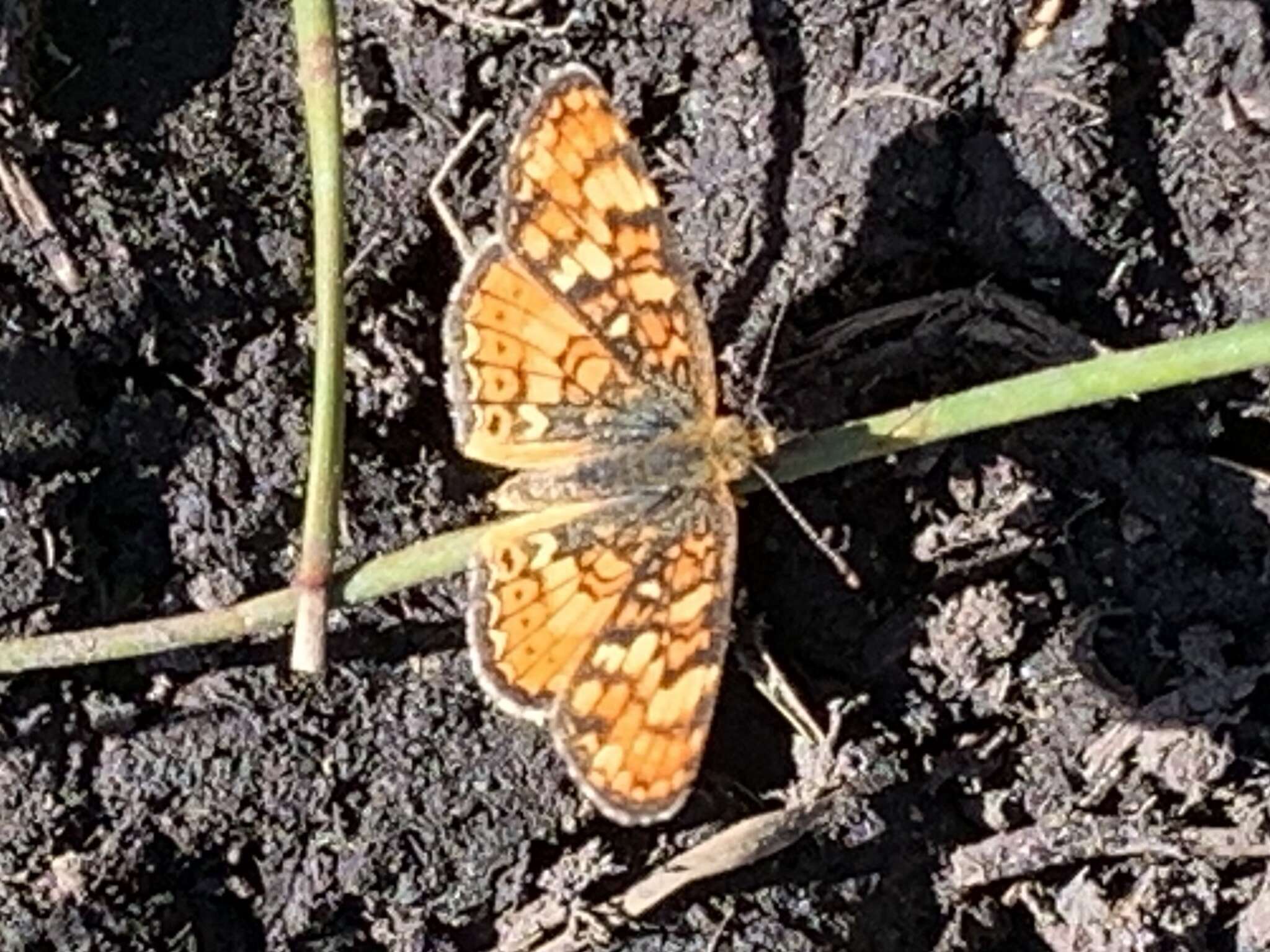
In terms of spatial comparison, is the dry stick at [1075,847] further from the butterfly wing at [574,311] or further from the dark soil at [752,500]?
the butterfly wing at [574,311]

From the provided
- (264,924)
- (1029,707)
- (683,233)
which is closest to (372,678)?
(264,924)

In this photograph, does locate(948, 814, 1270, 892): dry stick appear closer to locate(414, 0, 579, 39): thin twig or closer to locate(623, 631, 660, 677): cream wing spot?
locate(623, 631, 660, 677): cream wing spot

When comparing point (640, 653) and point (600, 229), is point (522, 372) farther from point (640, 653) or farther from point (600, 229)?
point (640, 653)

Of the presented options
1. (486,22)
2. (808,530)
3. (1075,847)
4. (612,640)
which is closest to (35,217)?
(486,22)

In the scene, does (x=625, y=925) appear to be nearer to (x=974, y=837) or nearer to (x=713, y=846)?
(x=713, y=846)

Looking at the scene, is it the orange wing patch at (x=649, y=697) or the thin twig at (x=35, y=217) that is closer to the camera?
the orange wing patch at (x=649, y=697)

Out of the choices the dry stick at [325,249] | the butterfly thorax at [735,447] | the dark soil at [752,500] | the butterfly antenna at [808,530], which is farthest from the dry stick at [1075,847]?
the dry stick at [325,249]

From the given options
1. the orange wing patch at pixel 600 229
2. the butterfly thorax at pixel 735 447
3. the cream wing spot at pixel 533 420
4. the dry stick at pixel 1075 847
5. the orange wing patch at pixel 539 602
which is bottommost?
the dry stick at pixel 1075 847
